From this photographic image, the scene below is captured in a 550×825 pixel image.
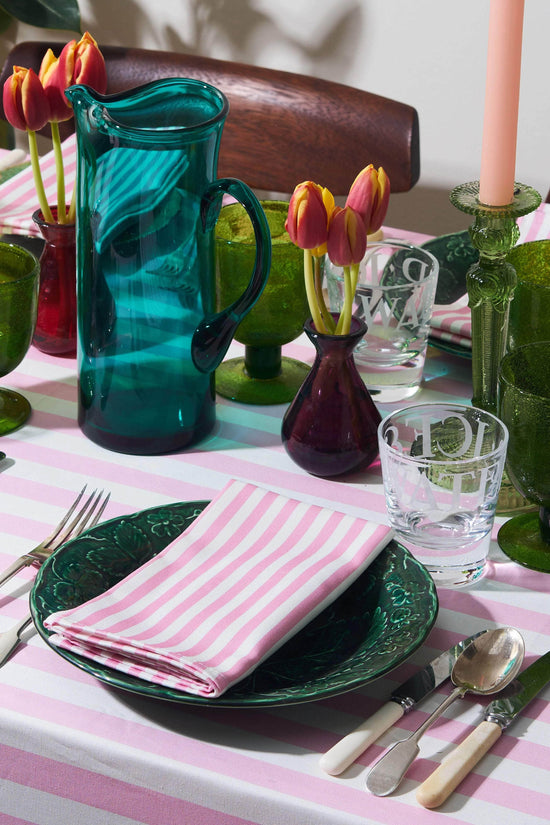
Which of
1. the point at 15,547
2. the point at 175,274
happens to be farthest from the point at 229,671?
the point at 175,274

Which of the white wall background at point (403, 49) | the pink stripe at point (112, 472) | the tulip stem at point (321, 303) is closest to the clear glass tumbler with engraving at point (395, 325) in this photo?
the tulip stem at point (321, 303)

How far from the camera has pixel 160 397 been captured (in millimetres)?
861

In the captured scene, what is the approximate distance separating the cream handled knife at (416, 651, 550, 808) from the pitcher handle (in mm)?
352

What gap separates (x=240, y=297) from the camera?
838mm

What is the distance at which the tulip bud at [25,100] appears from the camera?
3.02 feet

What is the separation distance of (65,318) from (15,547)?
1.10ft

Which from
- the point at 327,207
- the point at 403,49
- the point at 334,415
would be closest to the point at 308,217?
the point at 327,207

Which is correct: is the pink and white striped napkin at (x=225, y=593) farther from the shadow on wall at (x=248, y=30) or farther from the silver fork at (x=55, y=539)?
the shadow on wall at (x=248, y=30)

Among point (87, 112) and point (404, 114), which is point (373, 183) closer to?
point (87, 112)

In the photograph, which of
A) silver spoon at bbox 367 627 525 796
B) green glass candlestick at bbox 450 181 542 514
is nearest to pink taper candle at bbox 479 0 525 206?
green glass candlestick at bbox 450 181 542 514

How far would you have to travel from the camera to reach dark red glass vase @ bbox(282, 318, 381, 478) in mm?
828

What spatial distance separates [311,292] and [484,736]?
1.21 feet

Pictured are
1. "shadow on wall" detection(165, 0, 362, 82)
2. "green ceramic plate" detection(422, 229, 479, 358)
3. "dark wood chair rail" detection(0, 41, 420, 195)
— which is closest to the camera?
"green ceramic plate" detection(422, 229, 479, 358)

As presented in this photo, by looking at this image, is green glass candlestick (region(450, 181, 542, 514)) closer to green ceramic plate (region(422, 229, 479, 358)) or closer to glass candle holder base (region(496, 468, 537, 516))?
glass candle holder base (region(496, 468, 537, 516))
